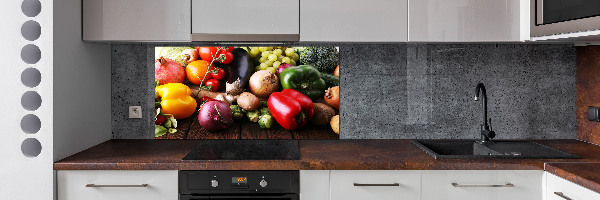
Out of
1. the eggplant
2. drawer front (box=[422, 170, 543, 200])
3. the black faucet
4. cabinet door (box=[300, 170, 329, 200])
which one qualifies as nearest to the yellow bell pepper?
the eggplant

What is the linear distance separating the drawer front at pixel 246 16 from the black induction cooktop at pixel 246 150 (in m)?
0.53

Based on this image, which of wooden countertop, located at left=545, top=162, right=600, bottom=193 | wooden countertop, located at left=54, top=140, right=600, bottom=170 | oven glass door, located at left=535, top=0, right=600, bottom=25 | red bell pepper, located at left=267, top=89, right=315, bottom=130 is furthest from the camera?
red bell pepper, located at left=267, top=89, right=315, bottom=130

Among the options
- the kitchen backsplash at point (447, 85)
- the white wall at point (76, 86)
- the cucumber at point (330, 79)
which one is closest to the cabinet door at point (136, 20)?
the white wall at point (76, 86)

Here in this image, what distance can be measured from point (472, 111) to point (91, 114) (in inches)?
74.8

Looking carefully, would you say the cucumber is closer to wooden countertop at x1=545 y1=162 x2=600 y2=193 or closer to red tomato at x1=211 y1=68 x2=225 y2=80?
red tomato at x1=211 y1=68 x2=225 y2=80

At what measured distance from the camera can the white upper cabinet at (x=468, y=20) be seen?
2.24m

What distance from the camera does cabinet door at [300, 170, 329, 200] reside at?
6.54 ft

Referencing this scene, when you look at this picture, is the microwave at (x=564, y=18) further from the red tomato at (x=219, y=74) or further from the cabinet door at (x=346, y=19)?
the red tomato at (x=219, y=74)

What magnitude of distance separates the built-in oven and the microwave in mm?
1178

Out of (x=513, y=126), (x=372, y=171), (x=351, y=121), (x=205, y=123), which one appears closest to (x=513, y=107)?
(x=513, y=126)

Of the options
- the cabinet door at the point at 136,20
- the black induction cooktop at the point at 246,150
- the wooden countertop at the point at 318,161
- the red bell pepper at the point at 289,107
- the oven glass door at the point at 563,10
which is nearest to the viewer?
the oven glass door at the point at 563,10

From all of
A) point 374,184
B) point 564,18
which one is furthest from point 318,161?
point 564,18

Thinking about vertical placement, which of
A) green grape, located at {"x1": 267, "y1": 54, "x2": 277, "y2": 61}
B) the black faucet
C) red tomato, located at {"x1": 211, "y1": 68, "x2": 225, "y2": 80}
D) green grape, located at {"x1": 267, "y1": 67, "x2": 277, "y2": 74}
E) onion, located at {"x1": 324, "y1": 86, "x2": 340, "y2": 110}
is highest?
green grape, located at {"x1": 267, "y1": 54, "x2": 277, "y2": 61}

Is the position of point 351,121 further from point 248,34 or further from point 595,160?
point 595,160
